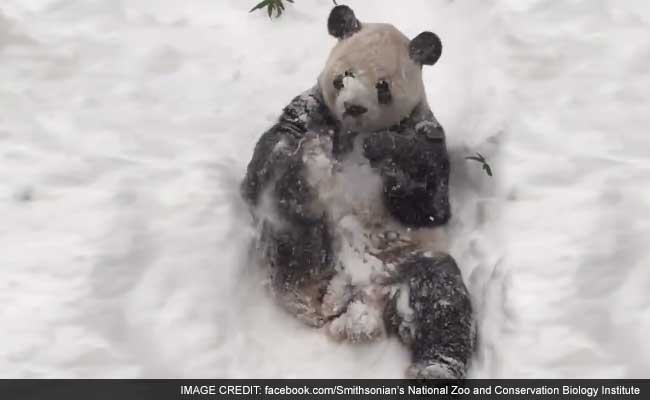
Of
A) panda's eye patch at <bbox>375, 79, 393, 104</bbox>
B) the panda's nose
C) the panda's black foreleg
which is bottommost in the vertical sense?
the panda's black foreleg

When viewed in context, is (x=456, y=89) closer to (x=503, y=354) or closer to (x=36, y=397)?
(x=503, y=354)

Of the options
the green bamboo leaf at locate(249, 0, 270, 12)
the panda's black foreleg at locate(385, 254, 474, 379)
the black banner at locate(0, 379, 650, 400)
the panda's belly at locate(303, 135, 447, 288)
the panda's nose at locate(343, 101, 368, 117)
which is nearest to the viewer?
the black banner at locate(0, 379, 650, 400)

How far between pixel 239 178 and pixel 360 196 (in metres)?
0.55

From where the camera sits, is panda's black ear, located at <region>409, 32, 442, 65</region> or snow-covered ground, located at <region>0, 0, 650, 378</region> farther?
panda's black ear, located at <region>409, 32, 442, 65</region>

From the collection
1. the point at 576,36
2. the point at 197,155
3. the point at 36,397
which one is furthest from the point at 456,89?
the point at 36,397

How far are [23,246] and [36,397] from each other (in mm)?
617

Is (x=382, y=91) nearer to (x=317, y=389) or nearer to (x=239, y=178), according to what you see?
(x=239, y=178)

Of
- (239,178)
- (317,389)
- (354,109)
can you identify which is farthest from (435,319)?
(239,178)

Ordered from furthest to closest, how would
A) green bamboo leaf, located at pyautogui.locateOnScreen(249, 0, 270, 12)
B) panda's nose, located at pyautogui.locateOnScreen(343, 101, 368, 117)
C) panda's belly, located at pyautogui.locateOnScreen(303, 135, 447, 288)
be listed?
green bamboo leaf, located at pyautogui.locateOnScreen(249, 0, 270, 12) → panda's belly, located at pyautogui.locateOnScreen(303, 135, 447, 288) → panda's nose, located at pyautogui.locateOnScreen(343, 101, 368, 117)

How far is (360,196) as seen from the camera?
103 inches

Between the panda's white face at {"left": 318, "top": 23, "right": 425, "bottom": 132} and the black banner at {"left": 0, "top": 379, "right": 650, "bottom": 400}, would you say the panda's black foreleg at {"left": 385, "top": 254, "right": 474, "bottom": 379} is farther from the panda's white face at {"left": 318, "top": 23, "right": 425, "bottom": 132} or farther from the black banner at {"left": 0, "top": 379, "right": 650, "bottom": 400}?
the panda's white face at {"left": 318, "top": 23, "right": 425, "bottom": 132}

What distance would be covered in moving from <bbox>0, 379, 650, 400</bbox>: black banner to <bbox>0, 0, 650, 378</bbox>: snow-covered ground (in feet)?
0.12

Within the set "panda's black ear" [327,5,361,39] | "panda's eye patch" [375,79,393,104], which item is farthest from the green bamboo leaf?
"panda's eye patch" [375,79,393,104]

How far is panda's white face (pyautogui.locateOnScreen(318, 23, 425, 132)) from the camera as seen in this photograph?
8.03ft
